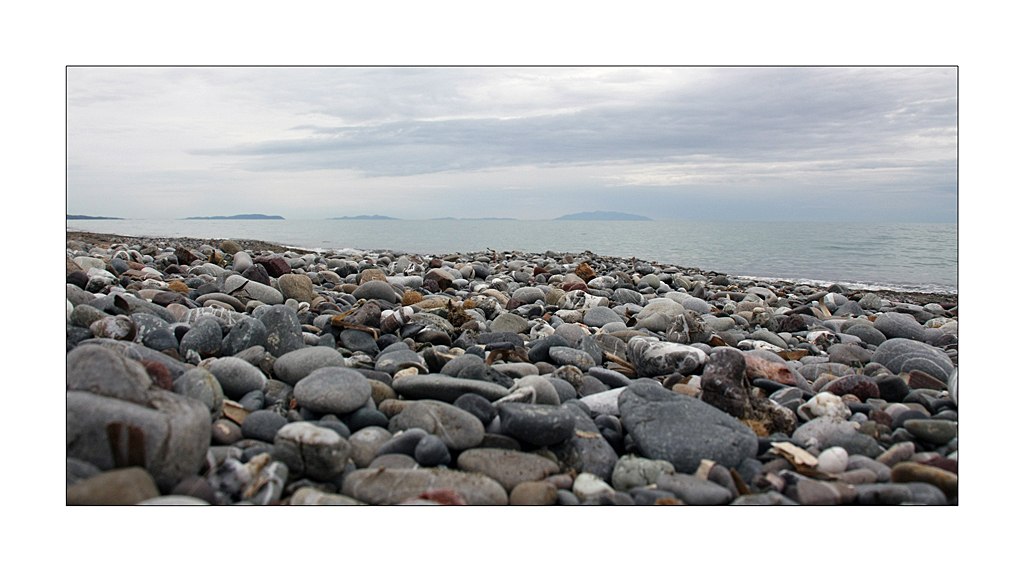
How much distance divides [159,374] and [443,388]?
3.96ft

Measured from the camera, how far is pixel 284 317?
3.58 meters

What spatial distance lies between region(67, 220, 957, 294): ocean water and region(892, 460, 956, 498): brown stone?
3.77 metres

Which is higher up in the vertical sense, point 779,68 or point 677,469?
point 779,68

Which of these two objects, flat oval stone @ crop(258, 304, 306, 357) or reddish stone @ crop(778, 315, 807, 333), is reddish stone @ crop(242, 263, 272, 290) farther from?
reddish stone @ crop(778, 315, 807, 333)

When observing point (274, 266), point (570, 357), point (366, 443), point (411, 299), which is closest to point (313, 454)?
point (366, 443)

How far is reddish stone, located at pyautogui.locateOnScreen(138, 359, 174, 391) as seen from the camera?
2.42m

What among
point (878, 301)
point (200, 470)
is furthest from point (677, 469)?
point (878, 301)

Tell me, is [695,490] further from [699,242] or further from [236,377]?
[699,242]

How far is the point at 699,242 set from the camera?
599 inches

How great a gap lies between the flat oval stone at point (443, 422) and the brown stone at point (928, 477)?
1.72 metres

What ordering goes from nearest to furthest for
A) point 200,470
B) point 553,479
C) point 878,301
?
point 200,470 < point 553,479 < point 878,301

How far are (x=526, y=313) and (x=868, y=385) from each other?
115 inches

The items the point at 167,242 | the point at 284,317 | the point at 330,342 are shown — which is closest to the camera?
the point at 284,317

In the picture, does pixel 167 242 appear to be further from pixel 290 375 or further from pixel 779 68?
pixel 779 68
